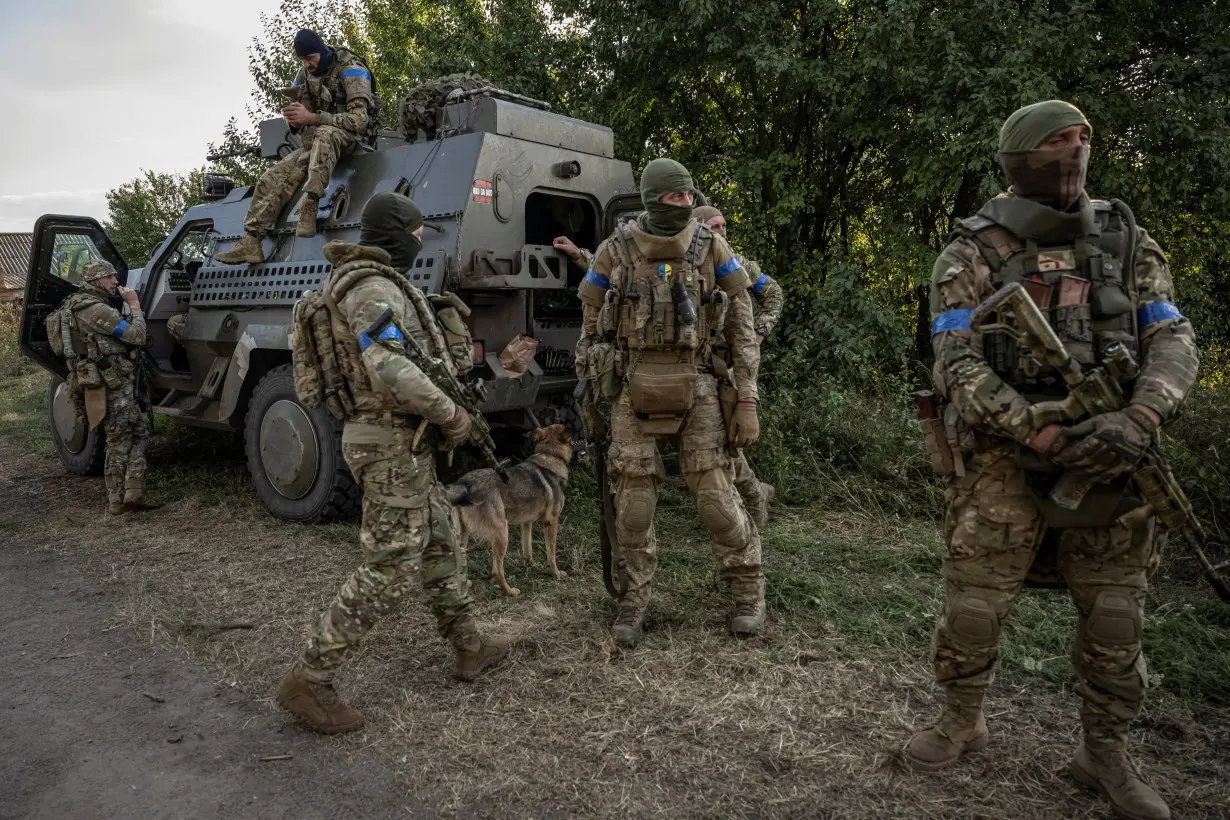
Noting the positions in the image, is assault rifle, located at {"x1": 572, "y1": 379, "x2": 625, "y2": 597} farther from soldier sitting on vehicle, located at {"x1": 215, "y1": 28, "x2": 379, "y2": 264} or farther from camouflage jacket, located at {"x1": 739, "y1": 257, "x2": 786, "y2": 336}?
soldier sitting on vehicle, located at {"x1": 215, "y1": 28, "x2": 379, "y2": 264}

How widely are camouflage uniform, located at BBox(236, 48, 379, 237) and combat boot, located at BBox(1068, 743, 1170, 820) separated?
5.13 metres

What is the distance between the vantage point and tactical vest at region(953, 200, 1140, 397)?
7.57 feet

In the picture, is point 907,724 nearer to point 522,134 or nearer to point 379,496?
point 379,496

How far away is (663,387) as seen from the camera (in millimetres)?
3490

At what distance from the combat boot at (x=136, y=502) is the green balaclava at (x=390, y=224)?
4053mm

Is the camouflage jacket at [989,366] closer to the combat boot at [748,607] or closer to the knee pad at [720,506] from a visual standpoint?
the knee pad at [720,506]

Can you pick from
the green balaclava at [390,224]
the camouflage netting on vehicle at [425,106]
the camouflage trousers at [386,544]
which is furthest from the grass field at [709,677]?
the camouflage netting on vehicle at [425,106]

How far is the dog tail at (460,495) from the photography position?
4352mm

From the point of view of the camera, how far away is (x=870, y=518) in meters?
5.09

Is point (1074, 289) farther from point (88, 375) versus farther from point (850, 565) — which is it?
point (88, 375)

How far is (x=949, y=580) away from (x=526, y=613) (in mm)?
2116

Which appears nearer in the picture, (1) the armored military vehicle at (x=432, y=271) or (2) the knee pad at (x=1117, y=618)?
(2) the knee pad at (x=1117, y=618)

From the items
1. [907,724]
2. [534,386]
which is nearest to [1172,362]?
[907,724]

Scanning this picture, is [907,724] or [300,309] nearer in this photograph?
[907,724]
